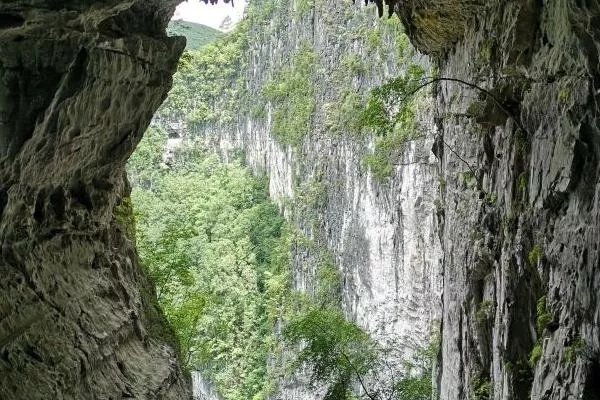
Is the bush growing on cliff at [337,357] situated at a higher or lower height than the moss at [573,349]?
A: lower

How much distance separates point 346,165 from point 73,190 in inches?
963

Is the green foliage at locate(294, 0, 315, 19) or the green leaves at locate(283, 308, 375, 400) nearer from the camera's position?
the green leaves at locate(283, 308, 375, 400)

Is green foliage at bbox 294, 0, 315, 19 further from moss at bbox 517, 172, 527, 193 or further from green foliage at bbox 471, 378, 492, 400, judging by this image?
moss at bbox 517, 172, 527, 193

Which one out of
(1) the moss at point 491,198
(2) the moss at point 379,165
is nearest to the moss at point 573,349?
(1) the moss at point 491,198

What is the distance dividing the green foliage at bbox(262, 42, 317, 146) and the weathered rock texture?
30.8m

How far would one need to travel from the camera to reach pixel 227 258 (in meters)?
43.6

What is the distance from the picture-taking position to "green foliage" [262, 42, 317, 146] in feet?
134

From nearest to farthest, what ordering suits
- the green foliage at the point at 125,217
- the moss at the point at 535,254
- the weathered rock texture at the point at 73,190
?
1. the moss at the point at 535,254
2. the weathered rock texture at the point at 73,190
3. the green foliage at the point at 125,217

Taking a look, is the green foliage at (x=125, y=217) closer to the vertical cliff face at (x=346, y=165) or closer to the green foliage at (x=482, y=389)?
the vertical cliff face at (x=346, y=165)

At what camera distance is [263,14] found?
177 feet

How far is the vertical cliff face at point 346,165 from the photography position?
75.7ft

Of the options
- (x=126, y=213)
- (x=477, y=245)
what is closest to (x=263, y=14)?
(x=126, y=213)

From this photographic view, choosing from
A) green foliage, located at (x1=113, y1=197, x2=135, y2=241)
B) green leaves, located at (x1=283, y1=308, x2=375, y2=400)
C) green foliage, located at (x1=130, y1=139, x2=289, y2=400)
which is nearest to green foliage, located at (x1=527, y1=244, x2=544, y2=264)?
green foliage, located at (x1=113, y1=197, x2=135, y2=241)

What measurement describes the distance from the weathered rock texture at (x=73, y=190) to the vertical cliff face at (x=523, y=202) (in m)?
3.89
